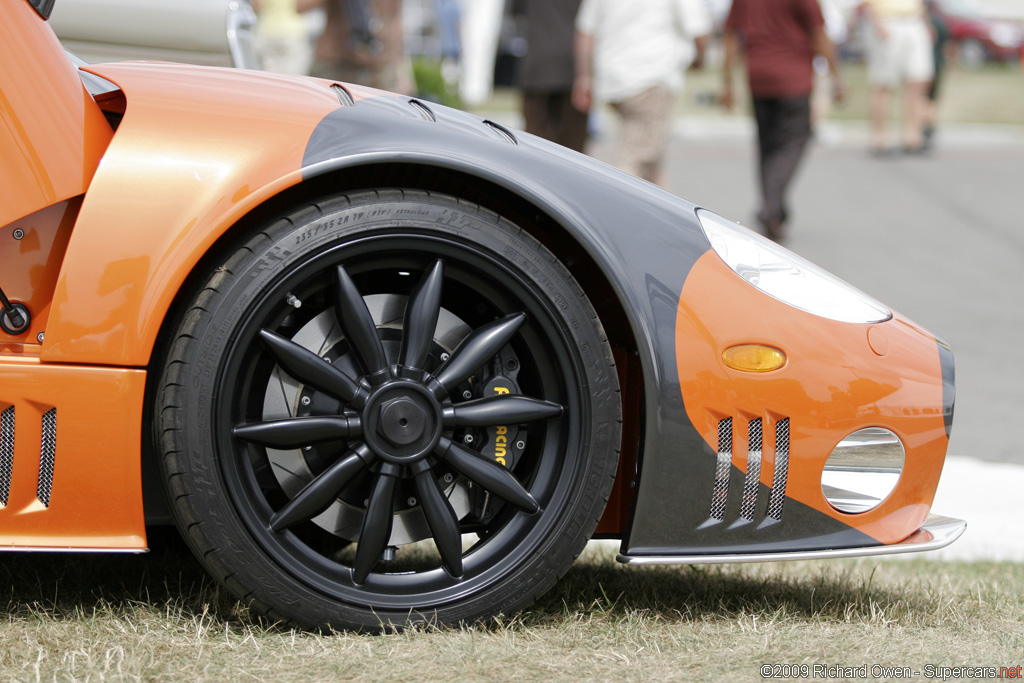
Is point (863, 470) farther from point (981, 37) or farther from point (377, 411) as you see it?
point (981, 37)

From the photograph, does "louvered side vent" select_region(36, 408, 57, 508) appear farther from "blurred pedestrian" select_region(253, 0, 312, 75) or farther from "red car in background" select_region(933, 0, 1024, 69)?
"red car in background" select_region(933, 0, 1024, 69)

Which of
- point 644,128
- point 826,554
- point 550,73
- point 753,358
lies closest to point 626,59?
point 644,128

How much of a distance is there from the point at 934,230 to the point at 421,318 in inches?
327

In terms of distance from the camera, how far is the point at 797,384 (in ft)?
7.30

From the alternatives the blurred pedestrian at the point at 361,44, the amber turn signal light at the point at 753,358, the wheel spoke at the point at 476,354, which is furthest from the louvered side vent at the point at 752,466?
the blurred pedestrian at the point at 361,44

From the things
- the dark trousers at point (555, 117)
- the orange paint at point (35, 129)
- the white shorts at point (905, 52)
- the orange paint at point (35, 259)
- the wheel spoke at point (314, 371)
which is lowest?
the wheel spoke at point (314, 371)

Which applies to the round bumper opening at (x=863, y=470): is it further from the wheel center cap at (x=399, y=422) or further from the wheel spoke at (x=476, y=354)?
the wheel center cap at (x=399, y=422)

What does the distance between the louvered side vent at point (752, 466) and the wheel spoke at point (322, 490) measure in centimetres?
76

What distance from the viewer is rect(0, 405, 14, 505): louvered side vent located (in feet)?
6.73

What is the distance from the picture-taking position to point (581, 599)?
256 centimetres

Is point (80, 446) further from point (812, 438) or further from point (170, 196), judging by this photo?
point (812, 438)

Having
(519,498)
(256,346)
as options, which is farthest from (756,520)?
(256,346)

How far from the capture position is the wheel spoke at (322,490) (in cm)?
215

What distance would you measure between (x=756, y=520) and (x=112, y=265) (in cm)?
136
